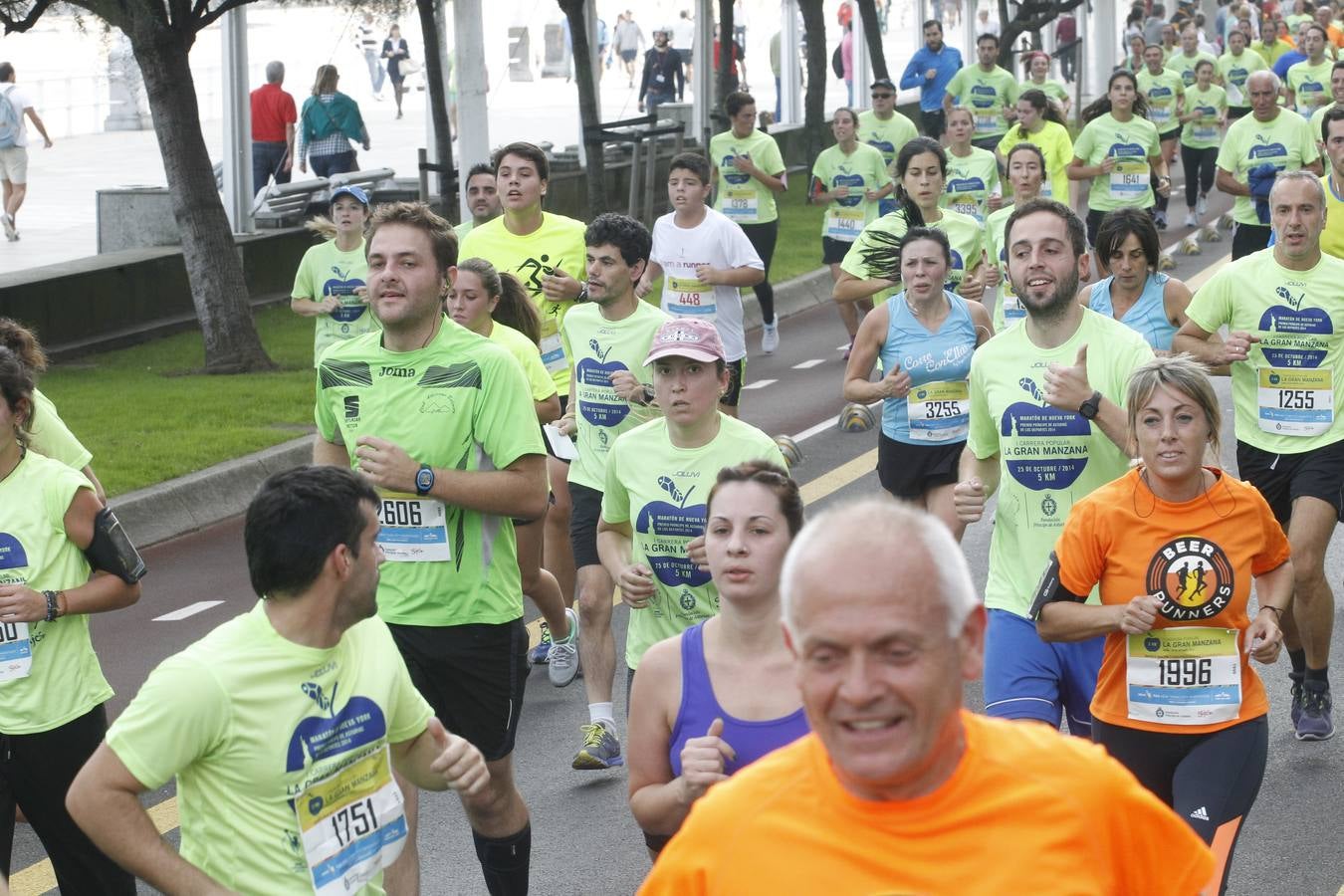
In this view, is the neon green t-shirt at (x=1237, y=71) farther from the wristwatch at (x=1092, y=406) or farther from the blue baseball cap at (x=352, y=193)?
the wristwatch at (x=1092, y=406)

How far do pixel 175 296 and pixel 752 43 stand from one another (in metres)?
20.0

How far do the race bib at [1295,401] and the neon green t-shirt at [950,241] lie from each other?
3.00 meters

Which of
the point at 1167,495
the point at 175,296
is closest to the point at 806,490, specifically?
the point at 1167,495

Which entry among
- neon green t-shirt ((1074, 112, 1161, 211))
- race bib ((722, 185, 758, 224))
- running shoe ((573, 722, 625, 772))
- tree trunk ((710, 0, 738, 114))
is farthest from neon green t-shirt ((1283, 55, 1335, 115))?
running shoe ((573, 722, 625, 772))

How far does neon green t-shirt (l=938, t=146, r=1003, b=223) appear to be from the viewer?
49.5 ft

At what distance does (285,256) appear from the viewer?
1909 cm

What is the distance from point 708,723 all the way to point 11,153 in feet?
60.5

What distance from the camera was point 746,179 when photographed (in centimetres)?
1739

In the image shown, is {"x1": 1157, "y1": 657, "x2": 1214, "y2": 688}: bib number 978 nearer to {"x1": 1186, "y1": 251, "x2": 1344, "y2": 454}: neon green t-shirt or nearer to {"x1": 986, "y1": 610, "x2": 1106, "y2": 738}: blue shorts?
{"x1": 986, "y1": 610, "x2": 1106, "y2": 738}: blue shorts

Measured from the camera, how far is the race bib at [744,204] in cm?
1731

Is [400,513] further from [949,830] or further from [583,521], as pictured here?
[949,830]

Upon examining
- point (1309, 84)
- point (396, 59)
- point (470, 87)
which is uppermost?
point (396, 59)

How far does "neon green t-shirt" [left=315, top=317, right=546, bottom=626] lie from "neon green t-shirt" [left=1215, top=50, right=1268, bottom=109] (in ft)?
77.2

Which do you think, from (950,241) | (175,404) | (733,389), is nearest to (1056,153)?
(950,241)
